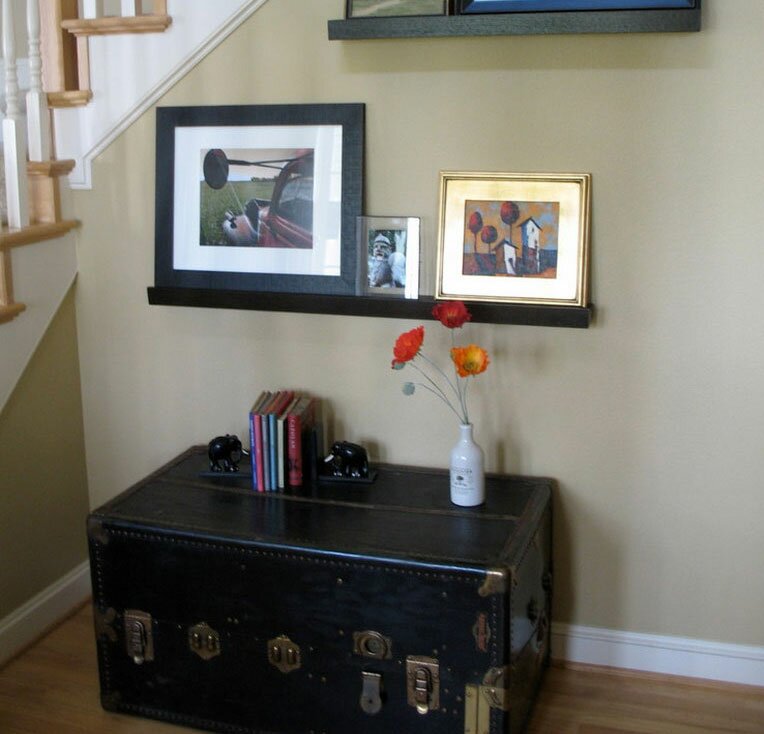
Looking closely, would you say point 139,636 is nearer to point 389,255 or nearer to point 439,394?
point 439,394

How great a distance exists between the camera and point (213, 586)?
2.42m

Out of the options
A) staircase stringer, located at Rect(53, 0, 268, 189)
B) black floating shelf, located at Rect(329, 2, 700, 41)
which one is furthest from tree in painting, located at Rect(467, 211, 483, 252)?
staircase stringer, located at Rect(53, 0, 268, 189)

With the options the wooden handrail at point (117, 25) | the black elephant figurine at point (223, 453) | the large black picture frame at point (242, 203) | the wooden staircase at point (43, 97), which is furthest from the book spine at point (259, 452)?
the wooden handrail at point (117, 25)

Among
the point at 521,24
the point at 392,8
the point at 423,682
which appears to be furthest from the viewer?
the point at 392,8

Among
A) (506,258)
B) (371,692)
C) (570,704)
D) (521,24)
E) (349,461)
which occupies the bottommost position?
(570,704)

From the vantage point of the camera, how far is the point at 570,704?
2.59m

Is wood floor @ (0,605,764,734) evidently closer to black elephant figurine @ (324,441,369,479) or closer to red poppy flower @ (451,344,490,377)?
black elephant figurine @ (324,441,369,479)

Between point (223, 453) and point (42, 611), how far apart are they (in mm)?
774

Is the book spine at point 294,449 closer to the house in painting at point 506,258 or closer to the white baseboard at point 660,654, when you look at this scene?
the house in painting at point 506,258

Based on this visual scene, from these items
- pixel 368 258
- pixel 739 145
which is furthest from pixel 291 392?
pixel 739 145

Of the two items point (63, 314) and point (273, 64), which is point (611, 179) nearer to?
point (273, 64)

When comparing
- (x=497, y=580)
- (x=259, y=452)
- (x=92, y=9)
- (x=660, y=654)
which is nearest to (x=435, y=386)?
(x=259, y=452)

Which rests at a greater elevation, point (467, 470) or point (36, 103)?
point (36, 103)

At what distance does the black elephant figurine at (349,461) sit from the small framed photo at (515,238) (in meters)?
0.47
